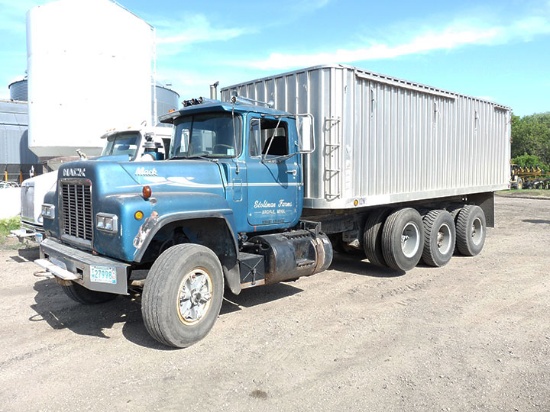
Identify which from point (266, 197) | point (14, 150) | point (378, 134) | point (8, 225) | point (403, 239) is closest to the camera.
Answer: point (266, 197)

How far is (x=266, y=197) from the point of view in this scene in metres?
6.20

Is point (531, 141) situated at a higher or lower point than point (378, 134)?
higher

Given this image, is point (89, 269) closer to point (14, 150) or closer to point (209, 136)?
point (209, 136)

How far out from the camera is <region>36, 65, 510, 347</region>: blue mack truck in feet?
15.2

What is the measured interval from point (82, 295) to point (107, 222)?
82.0 inches

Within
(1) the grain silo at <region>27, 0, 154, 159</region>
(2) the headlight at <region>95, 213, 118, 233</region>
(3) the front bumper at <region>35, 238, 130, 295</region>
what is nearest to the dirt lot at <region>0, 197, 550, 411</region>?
(3) the front bumper at <region>35, 238, 130, 295</region>

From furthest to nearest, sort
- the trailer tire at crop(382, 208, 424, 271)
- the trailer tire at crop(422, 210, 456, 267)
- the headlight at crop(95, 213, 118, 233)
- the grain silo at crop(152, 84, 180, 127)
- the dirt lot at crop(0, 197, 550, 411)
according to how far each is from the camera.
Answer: the grain silo at crop(152, 84, 180, 127), the trailer tire at crop(422, 210, 456, 267), the trailer tire at crop(382, 208, 424, 271), the headlight at crop(95, 213, 118, 233), the dirt lot at crop(0, 197, 550, 411)

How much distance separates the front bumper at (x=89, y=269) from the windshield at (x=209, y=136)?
6.30 feet

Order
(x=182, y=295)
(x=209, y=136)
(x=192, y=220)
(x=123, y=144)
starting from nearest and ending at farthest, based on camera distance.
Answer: (x=182, y=295) → (x=192, y=220) → (x=209, y=136) → (x=123, y=144)

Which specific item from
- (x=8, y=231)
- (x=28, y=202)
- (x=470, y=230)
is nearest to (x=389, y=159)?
(x=470, y=230)

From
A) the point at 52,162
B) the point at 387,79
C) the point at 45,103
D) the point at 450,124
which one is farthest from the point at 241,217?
the point at 45,103

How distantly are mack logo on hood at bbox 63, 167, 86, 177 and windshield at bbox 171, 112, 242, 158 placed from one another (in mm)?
1463

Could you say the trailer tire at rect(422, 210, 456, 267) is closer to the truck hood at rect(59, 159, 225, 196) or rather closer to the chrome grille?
the truck hood at rect(59, 159, 225, 196)

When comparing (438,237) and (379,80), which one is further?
(438,237)
